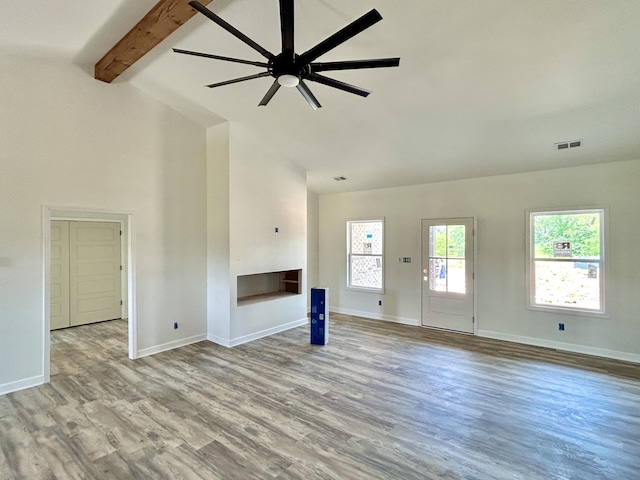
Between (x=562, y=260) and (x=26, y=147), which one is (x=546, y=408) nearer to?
(x=562, y=260)

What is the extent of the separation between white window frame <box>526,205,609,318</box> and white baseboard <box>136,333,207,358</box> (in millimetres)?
5327

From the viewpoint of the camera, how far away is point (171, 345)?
4922mm

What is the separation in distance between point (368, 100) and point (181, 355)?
14.0 ft

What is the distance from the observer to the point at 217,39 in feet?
10.8

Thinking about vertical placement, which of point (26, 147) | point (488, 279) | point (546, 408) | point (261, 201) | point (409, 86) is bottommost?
point (546, 408)

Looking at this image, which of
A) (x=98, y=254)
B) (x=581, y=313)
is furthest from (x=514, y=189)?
(x=98, y=254)

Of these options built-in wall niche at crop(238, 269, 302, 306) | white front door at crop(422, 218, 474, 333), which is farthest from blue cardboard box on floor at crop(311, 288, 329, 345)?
white front door at crop(422, 218, 474, 333)

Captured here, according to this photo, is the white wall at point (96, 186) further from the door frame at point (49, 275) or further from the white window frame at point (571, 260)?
the white window frame at point (571, 260)

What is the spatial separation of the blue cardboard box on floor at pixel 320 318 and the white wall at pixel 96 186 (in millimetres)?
1855

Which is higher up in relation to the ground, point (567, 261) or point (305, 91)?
point (305, 91)

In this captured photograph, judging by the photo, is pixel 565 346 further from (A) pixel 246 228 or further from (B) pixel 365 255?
(A) pixel 246 228

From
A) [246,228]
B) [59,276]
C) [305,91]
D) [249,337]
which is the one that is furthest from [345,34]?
[59,276]

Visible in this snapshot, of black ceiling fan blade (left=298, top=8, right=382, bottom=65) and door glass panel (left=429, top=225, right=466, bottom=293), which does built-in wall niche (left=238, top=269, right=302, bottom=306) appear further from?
black ceiling fan blade (left=298, top=8, right=382, bottom=65)

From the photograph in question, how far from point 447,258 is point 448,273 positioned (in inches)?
10.8
